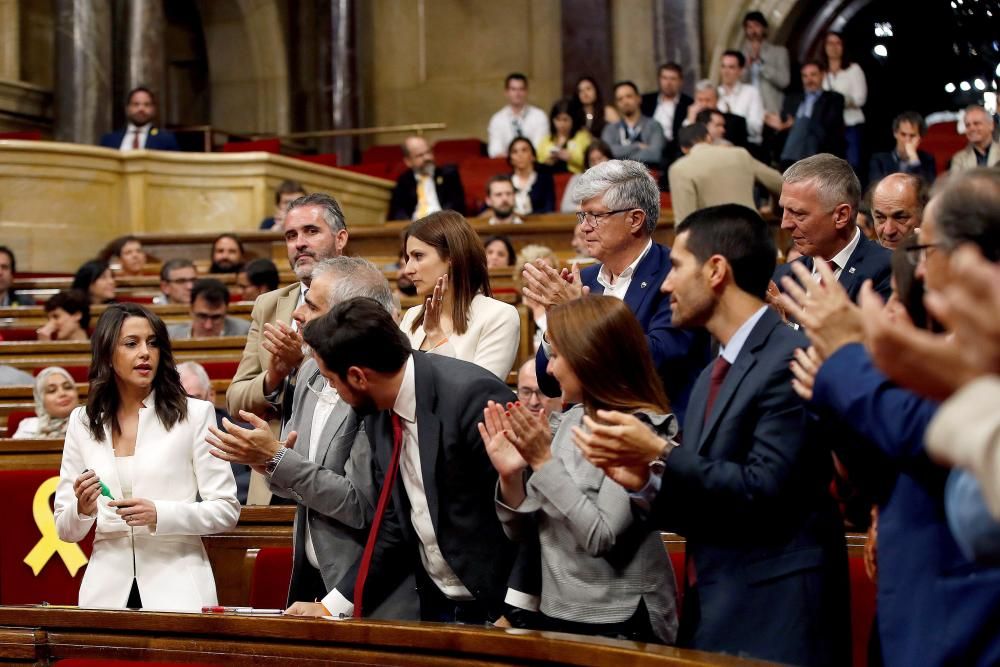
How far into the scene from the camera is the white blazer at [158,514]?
3.00 meters

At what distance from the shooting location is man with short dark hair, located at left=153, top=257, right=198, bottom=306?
7133mm

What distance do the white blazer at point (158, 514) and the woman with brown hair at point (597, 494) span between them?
96 centimetres

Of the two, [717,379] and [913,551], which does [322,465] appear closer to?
[717,379]

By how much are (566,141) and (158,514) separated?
6.86m

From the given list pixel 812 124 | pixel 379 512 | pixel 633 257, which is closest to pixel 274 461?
pixel 379 512

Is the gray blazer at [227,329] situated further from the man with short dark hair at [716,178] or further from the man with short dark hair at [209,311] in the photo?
the man with short dark hair at [716,178]

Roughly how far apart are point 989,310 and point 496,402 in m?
1.46

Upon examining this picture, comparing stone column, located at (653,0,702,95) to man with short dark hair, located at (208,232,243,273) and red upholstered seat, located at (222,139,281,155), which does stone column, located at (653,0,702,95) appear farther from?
man with short dark hair, located at (208,232,243,273)

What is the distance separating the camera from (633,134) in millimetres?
8773

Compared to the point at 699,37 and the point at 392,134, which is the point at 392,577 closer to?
the point at 699,37

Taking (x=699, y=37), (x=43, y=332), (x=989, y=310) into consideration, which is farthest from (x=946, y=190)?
(x=699, y=37)

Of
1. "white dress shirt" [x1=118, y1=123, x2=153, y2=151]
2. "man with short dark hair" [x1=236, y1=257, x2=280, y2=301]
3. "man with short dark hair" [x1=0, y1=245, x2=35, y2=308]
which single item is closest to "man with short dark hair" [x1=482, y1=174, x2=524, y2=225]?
"man with short dark hair" [x1=236, y1=257, x2=280, y2=301]

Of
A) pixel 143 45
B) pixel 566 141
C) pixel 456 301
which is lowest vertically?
pixel 456 301

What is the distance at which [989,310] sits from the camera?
3.70 ft
